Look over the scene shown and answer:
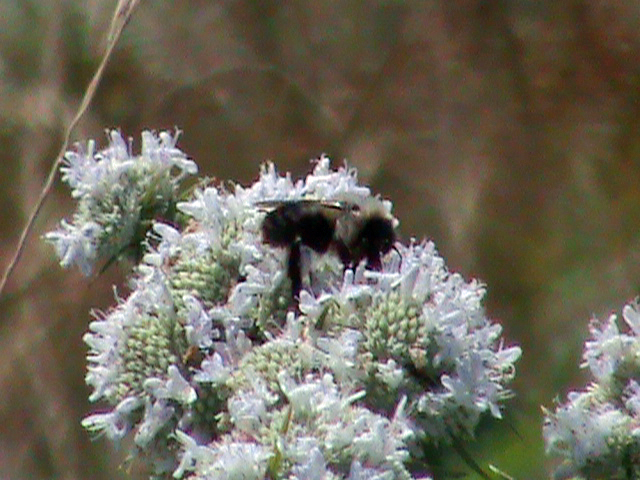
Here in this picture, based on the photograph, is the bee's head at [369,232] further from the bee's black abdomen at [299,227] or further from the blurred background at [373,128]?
the blurred background at [373,128]

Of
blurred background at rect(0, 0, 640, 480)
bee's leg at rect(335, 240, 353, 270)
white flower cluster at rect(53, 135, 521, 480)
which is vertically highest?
blurred background at rect(0, 0, 640, 480)

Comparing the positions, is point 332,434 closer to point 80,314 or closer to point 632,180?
point 80,314

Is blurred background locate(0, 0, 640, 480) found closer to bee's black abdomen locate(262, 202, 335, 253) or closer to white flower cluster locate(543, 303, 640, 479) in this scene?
white flower cluster locate(543, 303, 640, 479)

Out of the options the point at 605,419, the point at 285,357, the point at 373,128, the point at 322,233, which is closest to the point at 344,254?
the point at 322,233

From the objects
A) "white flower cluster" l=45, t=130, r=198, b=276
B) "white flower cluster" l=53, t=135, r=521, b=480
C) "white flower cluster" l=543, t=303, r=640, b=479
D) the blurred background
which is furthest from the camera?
the blurred background

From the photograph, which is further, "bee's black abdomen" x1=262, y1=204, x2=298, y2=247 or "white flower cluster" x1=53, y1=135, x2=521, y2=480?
"bee's black abdomen" x1=262, y1=204, x2=298, y2=247

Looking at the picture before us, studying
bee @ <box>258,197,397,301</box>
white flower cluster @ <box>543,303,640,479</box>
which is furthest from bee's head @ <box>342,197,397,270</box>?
white flower cluster @ <box>543,303,640,479</box>
